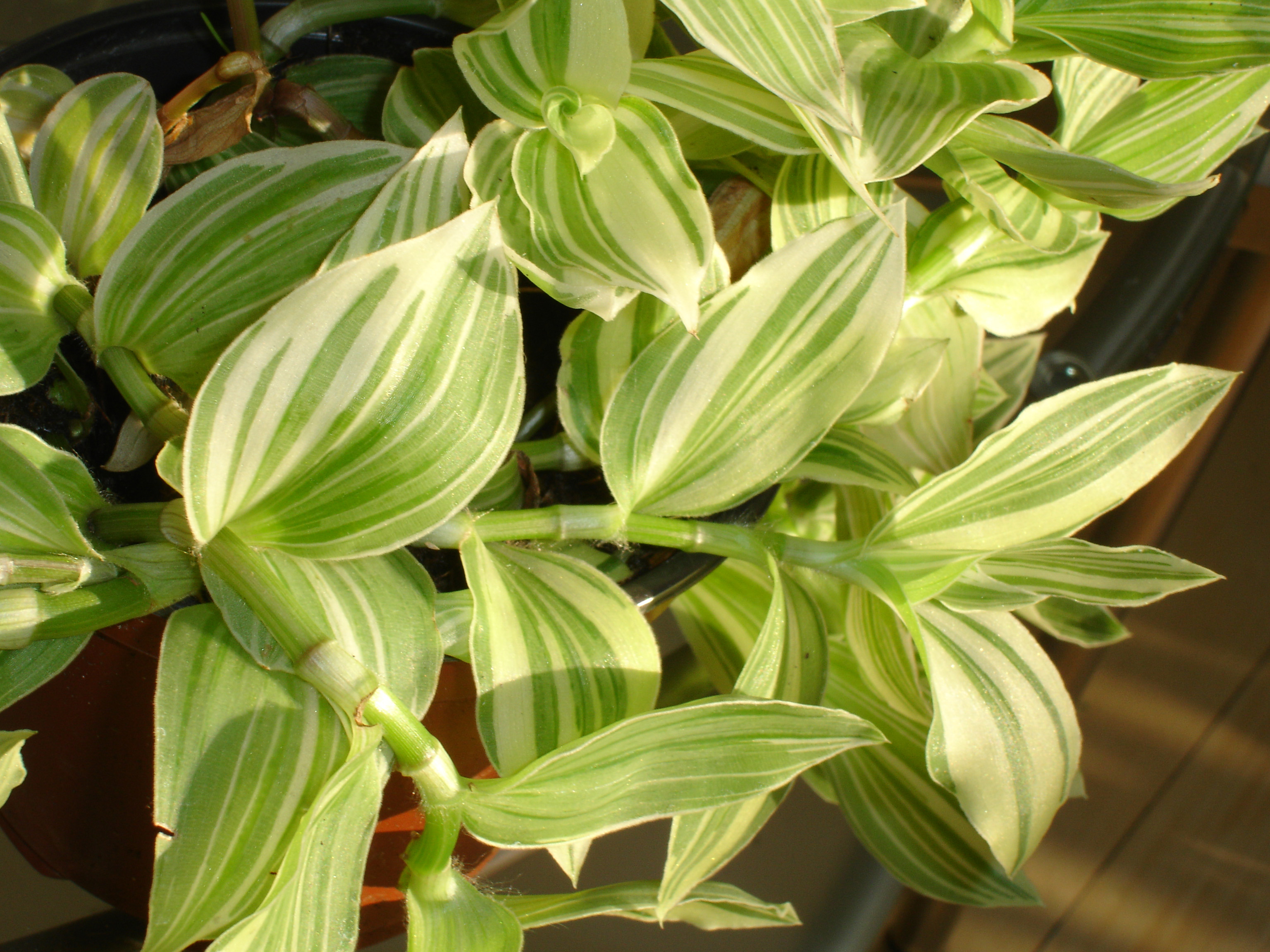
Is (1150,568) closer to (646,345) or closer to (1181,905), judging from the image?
(646,345)

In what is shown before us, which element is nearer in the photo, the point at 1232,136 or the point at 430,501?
the point at 430,501

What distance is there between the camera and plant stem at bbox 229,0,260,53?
354mm

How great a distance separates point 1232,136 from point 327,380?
354 mm

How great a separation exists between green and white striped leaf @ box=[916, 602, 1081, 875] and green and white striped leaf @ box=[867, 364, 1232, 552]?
4 cm

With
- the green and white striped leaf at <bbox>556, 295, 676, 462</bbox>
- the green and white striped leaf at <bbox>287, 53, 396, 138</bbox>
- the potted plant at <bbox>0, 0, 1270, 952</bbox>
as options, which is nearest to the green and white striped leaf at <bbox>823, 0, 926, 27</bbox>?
the potted plant at <bbox>0, 0, 1270, 952</bbox>

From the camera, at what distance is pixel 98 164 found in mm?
326

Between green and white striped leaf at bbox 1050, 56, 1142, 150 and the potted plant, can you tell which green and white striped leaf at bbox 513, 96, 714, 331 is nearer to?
the potted plant

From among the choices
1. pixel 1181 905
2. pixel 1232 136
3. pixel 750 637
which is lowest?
pixel 1181 905

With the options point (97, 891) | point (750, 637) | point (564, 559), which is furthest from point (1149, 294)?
point (97, 891)

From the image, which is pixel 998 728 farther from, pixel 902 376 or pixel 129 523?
pixel 129 523

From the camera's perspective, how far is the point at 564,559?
32 centimetres

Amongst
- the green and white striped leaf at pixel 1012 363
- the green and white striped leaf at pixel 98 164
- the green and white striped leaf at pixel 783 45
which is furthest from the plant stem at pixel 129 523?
the green and white striped leaf at pixel 1012 363

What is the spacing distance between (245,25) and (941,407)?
1.12ft

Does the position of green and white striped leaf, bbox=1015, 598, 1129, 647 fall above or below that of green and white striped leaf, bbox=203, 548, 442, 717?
below
